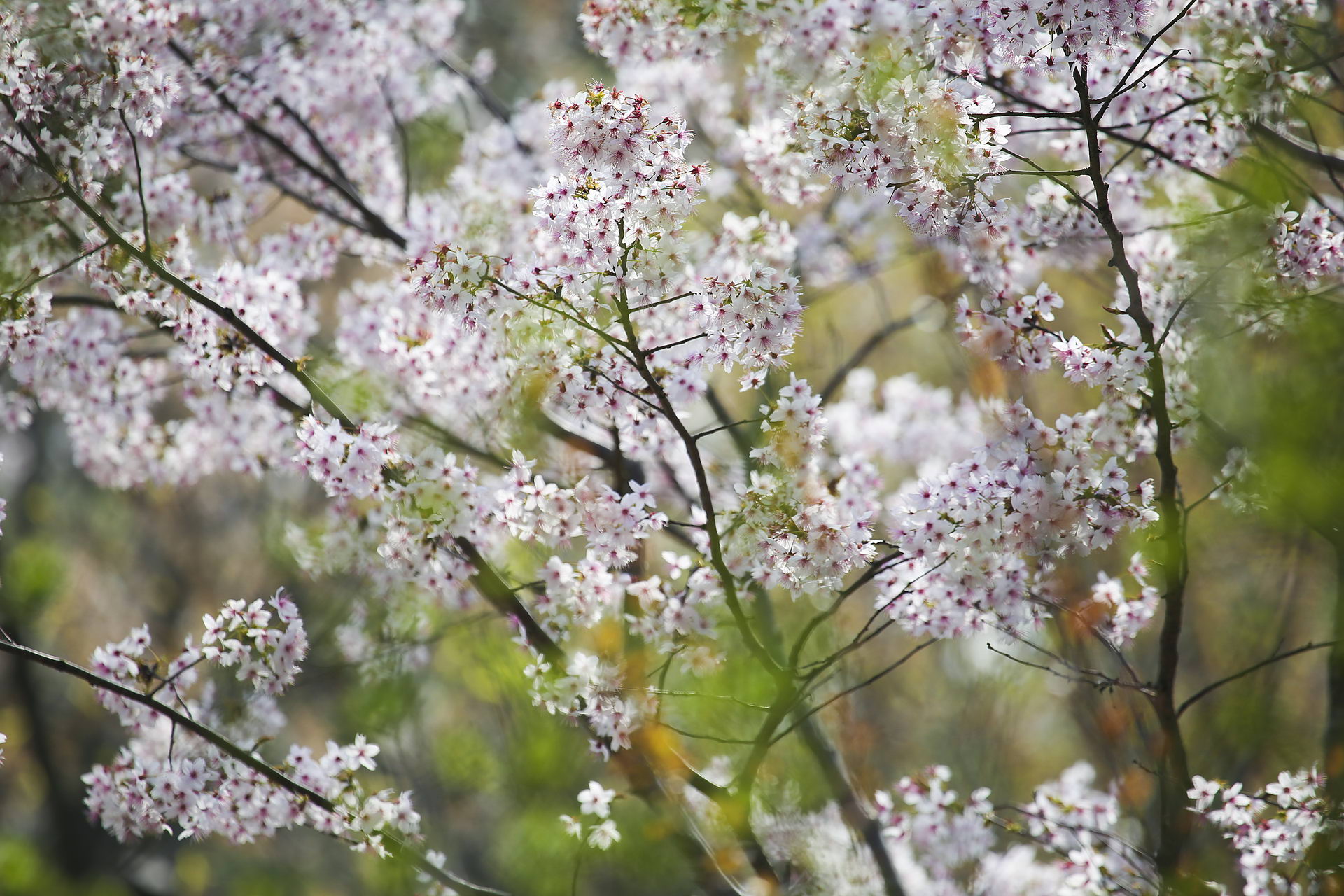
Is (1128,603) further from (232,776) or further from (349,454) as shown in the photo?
(232,776)

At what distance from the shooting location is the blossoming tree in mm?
3410

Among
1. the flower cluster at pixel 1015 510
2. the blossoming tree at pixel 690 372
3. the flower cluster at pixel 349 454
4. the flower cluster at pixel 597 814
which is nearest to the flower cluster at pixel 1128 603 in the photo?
the blossoming tree at pixel 690 372

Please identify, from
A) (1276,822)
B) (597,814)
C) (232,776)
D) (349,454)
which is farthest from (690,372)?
(1276,822)

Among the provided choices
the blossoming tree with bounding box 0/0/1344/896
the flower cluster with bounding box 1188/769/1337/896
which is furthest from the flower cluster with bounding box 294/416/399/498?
the flower cluster with bounding box 1188/769/1337/896

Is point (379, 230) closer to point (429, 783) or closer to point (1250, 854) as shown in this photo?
point (429, 783)

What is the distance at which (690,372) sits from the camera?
13.2 feet

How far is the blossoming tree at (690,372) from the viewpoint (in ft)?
11.2

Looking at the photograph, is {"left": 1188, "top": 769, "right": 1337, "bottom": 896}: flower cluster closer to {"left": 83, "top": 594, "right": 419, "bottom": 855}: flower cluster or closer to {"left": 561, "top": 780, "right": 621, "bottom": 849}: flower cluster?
{"left": 561, "top": 780, "right": 621, "bottom": 849}: flower cluster

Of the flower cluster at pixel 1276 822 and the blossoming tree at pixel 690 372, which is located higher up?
the blossoming tree at pixel 690 372

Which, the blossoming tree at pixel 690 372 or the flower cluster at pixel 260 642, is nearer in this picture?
the blossoming tree at pixel 690 372

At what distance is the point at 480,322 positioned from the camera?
11.6ft

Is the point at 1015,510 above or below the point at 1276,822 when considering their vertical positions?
above

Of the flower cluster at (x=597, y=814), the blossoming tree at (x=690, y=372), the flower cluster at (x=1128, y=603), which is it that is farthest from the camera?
the flower cluster at (x=1128, y=603)

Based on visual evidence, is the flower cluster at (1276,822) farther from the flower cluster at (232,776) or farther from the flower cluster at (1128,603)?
the flower cluster at (232,776)
